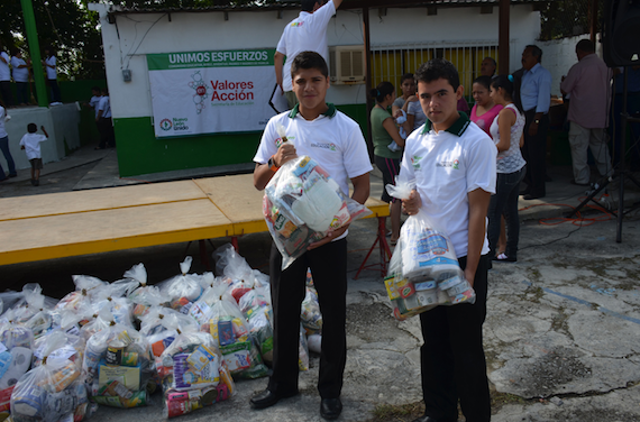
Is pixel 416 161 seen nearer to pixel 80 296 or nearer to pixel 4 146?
pixel 80 296

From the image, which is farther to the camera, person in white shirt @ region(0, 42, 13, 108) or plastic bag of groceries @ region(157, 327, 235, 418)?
person in white shirt @ region(0, 42, 13, 108)

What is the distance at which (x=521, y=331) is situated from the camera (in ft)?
12.7

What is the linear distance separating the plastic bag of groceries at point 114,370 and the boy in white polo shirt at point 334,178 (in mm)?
743

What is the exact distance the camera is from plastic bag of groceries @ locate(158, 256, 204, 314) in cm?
386

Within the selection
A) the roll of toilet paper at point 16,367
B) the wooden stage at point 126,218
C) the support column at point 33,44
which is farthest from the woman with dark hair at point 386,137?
the support column at point 33,44

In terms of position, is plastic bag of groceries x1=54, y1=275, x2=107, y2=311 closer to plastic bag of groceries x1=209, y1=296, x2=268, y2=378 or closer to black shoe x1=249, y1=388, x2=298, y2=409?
plastic bag of groceries x1=209, y1=296, x2=268, y2=378

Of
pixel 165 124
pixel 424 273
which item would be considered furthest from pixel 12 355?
pixel 165 124

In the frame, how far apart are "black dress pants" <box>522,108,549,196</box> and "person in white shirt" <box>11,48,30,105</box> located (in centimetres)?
1368

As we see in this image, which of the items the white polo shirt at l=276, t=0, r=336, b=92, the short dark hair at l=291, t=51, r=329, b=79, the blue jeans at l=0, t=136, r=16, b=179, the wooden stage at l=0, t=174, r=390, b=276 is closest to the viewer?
the short dark hair at l=291, t=51, r=329, b=79

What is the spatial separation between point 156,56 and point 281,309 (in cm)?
835

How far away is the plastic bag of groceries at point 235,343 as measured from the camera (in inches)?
132

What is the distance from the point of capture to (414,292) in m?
2.30

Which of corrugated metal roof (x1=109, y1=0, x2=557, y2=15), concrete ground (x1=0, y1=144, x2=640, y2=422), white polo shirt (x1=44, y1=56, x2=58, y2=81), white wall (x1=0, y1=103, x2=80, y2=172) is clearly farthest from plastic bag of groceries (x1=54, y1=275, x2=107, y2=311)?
white polo shirt (x1=44, y1=56, x2=58, y2=81)

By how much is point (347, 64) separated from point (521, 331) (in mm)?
7584
